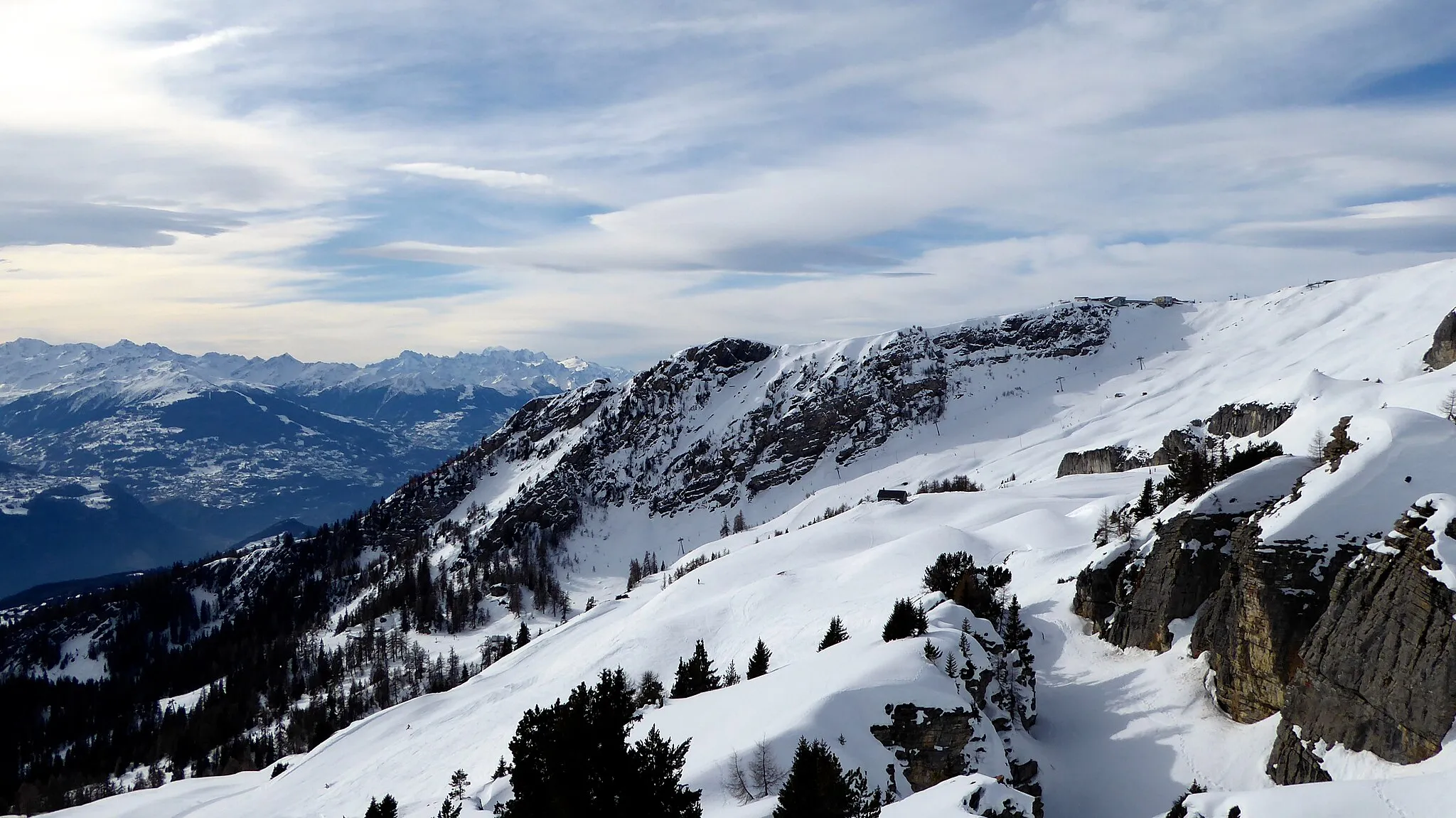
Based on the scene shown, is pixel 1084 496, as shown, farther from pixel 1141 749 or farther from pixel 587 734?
pixel 587 734

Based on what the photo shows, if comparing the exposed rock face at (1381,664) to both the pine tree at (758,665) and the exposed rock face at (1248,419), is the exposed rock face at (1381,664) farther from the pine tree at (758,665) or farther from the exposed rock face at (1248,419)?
the exposed rock face at (1248,419)

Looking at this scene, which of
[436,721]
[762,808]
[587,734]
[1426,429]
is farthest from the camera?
[436,721]

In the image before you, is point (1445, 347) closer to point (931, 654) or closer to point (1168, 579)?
point (1168, 579)

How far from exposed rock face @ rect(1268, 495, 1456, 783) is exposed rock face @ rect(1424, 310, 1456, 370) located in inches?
5360

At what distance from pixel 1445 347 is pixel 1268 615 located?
14097 centimetres

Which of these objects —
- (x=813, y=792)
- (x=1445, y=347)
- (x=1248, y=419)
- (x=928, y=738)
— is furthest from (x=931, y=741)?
(x=1445, y=347)

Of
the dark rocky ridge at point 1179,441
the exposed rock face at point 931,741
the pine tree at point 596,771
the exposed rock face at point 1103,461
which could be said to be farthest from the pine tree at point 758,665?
the exposed rock face at point 1103,461

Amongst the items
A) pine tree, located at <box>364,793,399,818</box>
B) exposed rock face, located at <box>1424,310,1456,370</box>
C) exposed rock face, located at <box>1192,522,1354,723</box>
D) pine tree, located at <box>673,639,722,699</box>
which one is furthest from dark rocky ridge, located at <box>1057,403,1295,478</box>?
pine tree, located at <box>364,793,399,818</box>

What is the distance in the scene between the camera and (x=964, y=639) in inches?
1465

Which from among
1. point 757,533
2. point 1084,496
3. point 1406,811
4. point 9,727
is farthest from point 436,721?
point 9,727

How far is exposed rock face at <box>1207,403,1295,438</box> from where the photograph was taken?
125250 millimetres

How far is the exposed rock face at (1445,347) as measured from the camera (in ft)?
424

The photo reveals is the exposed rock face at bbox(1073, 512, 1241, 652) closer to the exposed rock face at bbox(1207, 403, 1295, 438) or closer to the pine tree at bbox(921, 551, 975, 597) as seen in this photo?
the pine tree at bbox(921, 551, 975, 597)

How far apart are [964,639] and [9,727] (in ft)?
798
